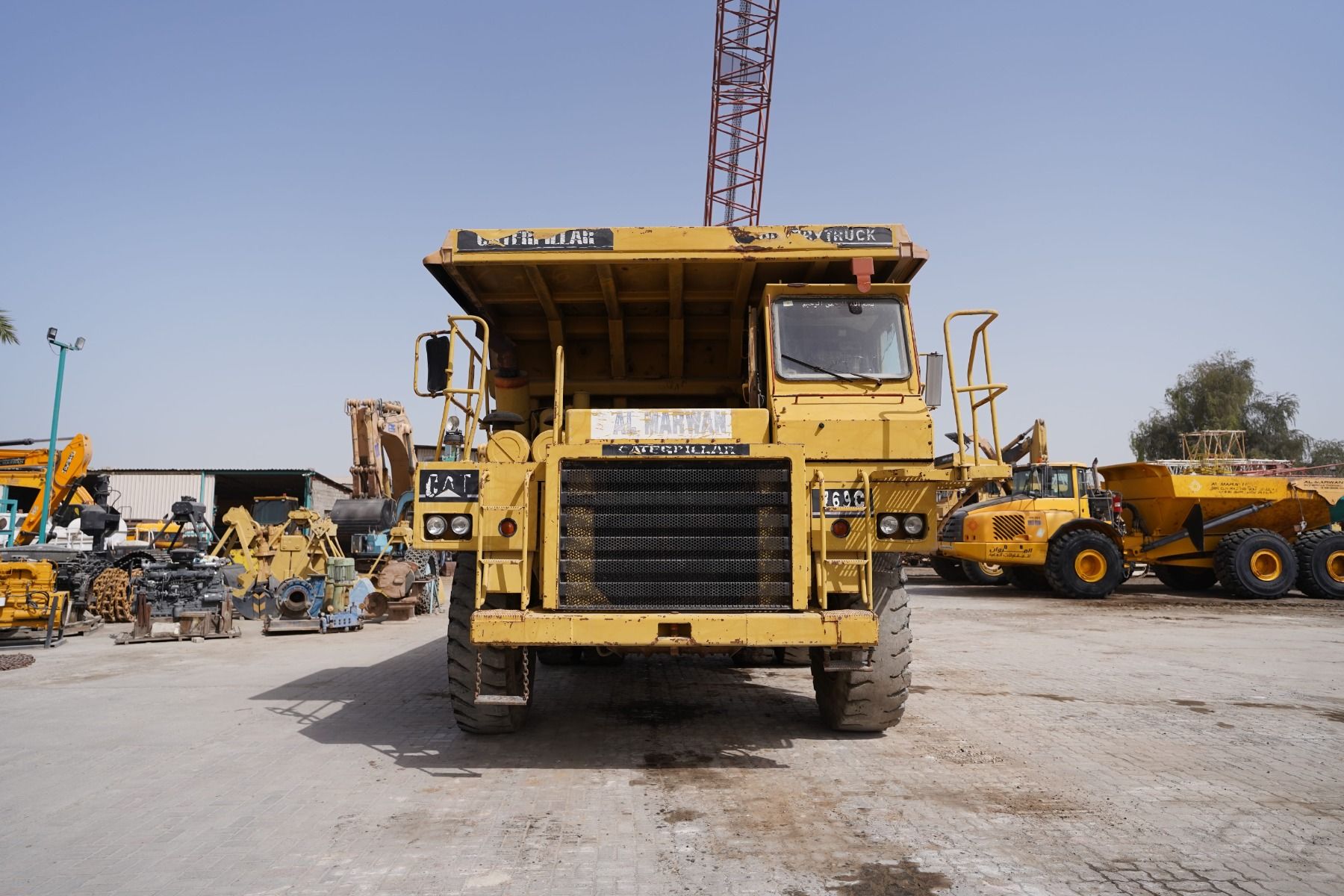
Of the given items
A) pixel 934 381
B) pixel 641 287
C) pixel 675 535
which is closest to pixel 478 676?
pixel 675 535

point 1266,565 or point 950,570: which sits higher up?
point 1266,565

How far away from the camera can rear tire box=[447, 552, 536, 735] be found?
546 centimetres

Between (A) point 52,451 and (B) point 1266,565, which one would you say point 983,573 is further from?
(A) point 52,451

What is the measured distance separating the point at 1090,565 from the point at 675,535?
48.1 feet

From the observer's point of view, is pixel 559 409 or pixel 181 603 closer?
pixel 559 409

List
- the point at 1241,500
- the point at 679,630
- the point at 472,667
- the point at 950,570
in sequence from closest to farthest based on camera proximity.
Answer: the point at 679,630 → the point at 472,667 → the point at 1241,500 → the point at 950,570

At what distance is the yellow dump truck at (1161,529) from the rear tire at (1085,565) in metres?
0.02

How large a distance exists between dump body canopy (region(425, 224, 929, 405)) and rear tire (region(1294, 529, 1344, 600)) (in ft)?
50.7

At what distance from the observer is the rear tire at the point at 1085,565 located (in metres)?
16.8

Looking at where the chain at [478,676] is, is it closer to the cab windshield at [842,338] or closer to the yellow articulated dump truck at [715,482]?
the yellow articulated dump truck at [715,482]

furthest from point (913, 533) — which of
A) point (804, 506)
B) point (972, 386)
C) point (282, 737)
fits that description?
point (282, 737)

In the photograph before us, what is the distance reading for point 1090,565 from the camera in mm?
17000

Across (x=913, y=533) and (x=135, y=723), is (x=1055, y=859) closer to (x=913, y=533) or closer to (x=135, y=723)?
(x=913, y=533)

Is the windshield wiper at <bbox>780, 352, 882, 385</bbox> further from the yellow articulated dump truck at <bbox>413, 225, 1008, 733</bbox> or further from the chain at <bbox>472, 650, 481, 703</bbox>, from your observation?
the chain at <bbox>472, 650, 481, 703</bbox>
